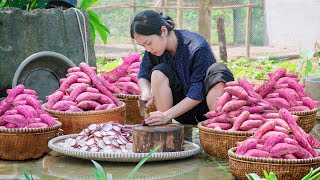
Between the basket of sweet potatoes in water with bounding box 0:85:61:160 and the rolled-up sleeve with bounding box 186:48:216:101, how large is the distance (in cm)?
97

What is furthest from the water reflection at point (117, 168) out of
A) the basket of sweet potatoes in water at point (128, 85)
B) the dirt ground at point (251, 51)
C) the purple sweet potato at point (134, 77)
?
the dirt ground at point (251, 51)

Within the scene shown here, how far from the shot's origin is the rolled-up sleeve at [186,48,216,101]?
522 centimetres

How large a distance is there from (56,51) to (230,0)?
8065mm

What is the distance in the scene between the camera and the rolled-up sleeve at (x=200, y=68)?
5.22 m

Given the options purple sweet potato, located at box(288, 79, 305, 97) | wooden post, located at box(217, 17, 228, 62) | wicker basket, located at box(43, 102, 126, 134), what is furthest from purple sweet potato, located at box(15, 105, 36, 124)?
wooden post, located at box(217, 17, 228, 62)

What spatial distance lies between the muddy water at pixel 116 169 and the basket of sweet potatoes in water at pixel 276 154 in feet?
0.77

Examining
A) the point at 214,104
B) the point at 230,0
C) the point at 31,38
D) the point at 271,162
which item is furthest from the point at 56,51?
the point at 230,0

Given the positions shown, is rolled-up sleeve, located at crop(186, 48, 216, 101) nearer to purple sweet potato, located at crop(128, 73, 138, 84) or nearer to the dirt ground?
purple sweet potato, located at crop(128, 73, 138, 84)

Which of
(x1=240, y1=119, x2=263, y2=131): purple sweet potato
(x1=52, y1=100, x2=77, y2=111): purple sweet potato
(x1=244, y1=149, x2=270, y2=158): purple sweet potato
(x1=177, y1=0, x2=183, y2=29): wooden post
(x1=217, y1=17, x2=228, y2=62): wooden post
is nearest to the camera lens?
(x1=244, y1=149, x2=270, y2=158): purple sweet potato

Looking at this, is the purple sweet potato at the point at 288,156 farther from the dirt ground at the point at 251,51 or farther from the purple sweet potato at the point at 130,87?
the dirt ground at the point at 251,51

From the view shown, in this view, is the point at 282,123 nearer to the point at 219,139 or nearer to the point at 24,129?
the point at 219,139

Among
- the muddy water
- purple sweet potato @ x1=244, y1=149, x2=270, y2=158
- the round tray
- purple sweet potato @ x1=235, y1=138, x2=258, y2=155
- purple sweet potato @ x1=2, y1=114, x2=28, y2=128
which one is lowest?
the muddy water

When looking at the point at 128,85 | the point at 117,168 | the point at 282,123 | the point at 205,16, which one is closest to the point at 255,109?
the point at 282,123

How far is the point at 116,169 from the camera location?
15.1 ft
